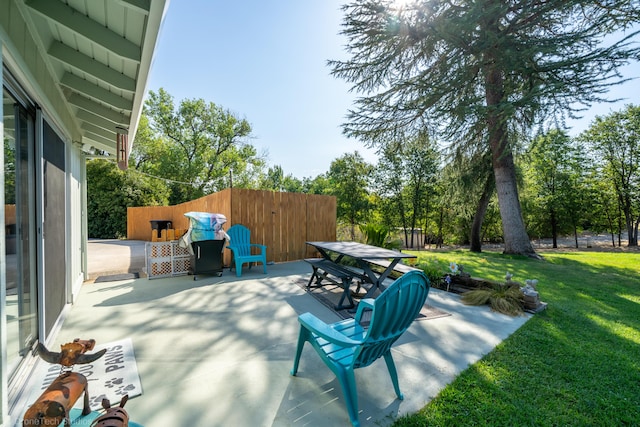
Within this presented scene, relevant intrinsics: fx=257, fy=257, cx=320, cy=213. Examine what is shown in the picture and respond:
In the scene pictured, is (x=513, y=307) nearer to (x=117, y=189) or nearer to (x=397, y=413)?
(x=397, y=413)

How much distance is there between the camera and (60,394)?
1.11 metres

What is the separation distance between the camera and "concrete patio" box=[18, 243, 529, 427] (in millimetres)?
1579

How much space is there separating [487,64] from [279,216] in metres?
6.22

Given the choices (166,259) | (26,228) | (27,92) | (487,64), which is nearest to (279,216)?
(166,259)

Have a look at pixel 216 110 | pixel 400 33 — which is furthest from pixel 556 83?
pixel 216 110

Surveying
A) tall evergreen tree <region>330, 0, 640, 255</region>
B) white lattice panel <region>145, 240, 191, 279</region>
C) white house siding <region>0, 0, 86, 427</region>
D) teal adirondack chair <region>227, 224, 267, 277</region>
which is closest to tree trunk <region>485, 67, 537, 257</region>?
tall evergreen tree <region>330, 0, 640, 255</region>

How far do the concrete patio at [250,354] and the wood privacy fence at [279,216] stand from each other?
7.91 ft

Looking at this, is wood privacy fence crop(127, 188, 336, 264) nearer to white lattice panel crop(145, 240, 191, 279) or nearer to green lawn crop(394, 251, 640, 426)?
white lattice panel crop(145, 240, 191, 279)

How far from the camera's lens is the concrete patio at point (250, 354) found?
1.58 meters

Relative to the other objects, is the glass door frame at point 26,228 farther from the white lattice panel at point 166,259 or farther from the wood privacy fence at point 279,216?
the wood privacy fence at point 279,216

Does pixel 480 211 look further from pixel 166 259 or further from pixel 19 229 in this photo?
pixel 19 229

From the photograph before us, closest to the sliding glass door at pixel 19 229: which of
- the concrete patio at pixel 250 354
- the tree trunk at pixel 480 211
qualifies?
the concrete patio at pixel 250 354

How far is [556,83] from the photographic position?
5.20 meters

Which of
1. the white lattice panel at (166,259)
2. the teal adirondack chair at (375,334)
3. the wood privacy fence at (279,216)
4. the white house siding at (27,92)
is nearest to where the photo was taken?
the white house siding at (27,92)
